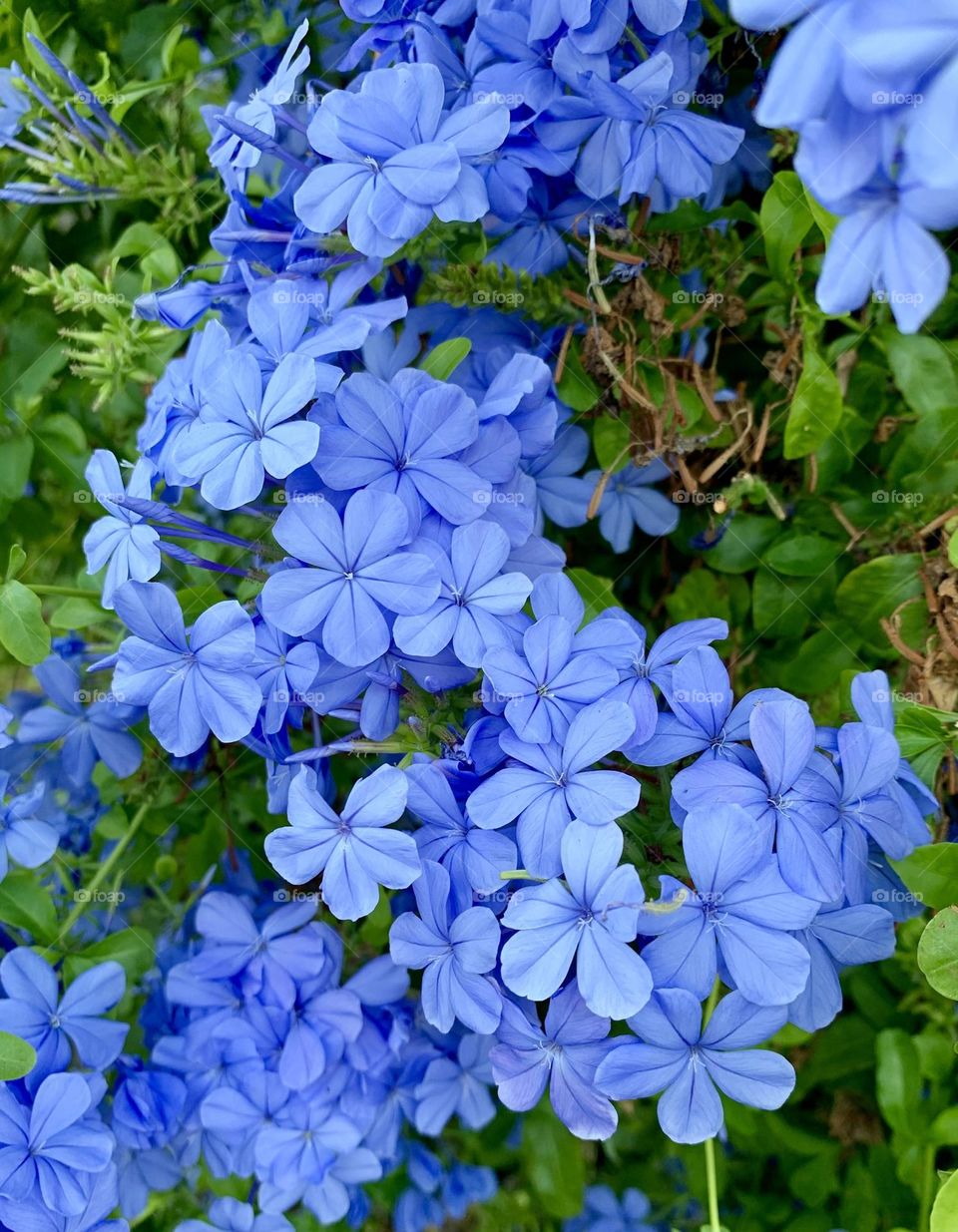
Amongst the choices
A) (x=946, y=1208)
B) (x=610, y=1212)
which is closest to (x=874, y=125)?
(x=946, y=1208)

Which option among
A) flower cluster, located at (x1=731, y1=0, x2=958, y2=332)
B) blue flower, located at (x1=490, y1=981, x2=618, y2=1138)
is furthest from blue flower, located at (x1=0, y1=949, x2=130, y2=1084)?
flower cluster, located at (x1=731, y1=0, x2=958, y2=332)

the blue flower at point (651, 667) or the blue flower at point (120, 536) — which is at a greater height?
the blue flower at point (120, 536)

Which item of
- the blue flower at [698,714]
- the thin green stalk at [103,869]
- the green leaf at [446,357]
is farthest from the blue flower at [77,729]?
the blue flower at [698,714]

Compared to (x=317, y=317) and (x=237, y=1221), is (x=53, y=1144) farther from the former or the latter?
(x=317, y=317)

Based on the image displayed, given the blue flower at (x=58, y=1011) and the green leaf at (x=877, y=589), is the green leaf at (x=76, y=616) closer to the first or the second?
the blue flower at (x=58, y=1011)

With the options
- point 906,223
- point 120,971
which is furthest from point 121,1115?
point 906,223

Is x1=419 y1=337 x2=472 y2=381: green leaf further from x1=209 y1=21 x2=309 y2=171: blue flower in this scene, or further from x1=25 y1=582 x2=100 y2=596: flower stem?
x1=25 y1=582 x2=100 y2=596: flower stem
